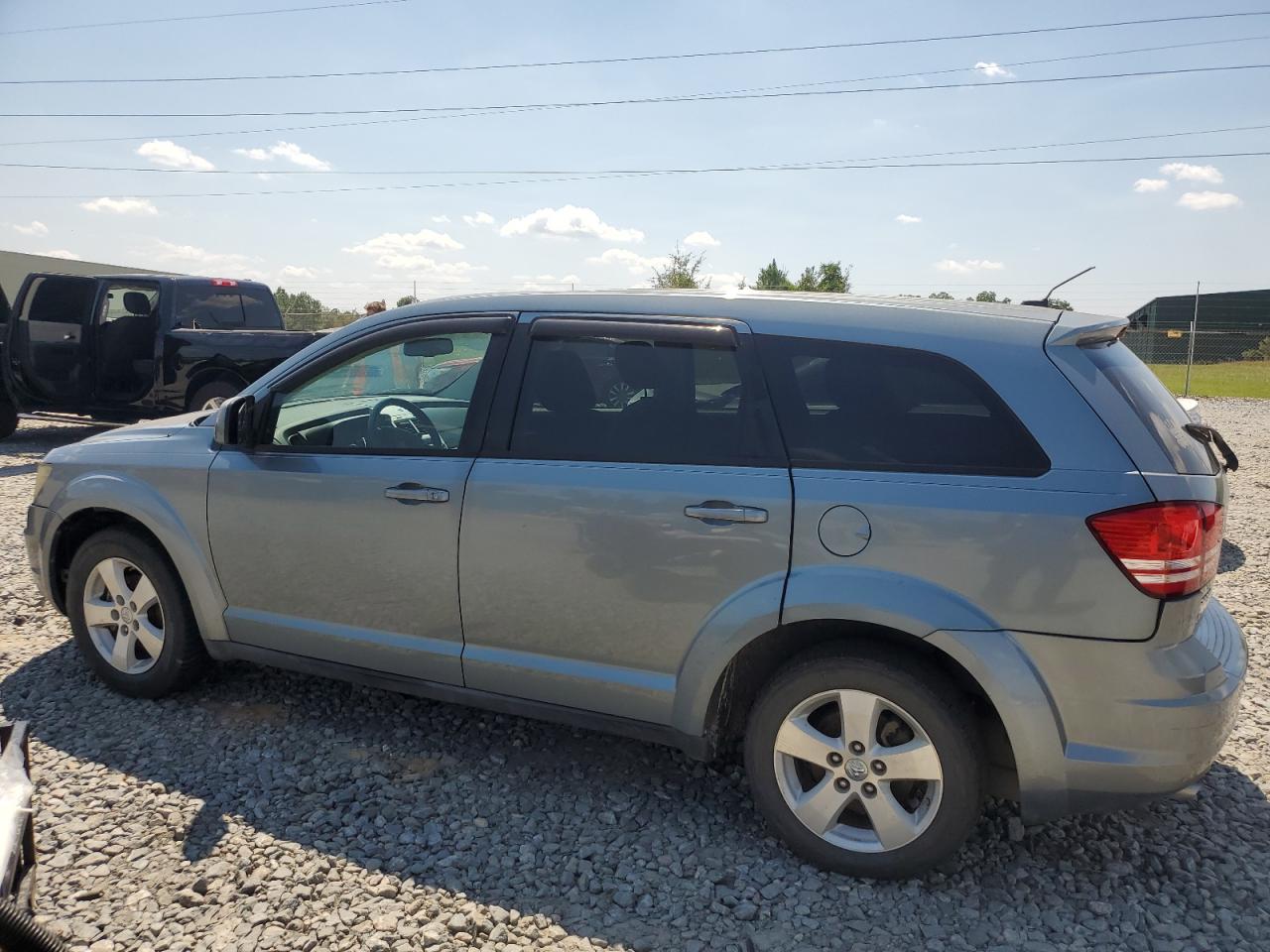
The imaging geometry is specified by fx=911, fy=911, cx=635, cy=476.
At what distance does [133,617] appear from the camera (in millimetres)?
4078

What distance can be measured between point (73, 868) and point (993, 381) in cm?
324

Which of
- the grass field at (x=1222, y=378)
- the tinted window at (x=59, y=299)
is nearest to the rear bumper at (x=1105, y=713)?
the tinted window at (x=59, y=299)

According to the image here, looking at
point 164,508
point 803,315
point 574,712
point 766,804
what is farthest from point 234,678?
point 803,315

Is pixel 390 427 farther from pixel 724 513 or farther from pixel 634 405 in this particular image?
pixel 724 513

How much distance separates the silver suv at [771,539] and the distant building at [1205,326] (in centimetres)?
1723

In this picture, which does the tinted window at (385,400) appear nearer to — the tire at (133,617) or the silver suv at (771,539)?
the silver suv at (771,539)

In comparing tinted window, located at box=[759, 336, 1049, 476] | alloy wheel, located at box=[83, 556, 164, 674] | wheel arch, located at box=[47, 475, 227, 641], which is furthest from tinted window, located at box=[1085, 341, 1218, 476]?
alloy wheel, located at box=[83, 556, 164, 674]

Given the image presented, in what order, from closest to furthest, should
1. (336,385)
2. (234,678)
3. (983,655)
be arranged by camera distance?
1. (983,655)
2. (336,385)
3. (234,678)

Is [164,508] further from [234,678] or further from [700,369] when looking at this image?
[700,369]

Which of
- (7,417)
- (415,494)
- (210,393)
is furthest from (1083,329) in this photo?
(7,417)

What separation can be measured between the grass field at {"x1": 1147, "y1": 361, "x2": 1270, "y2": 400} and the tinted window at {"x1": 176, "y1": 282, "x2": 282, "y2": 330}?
19179 mm

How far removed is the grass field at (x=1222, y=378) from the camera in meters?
23.0

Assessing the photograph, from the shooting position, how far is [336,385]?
379cm

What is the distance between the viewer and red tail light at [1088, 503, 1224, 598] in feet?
8.15
